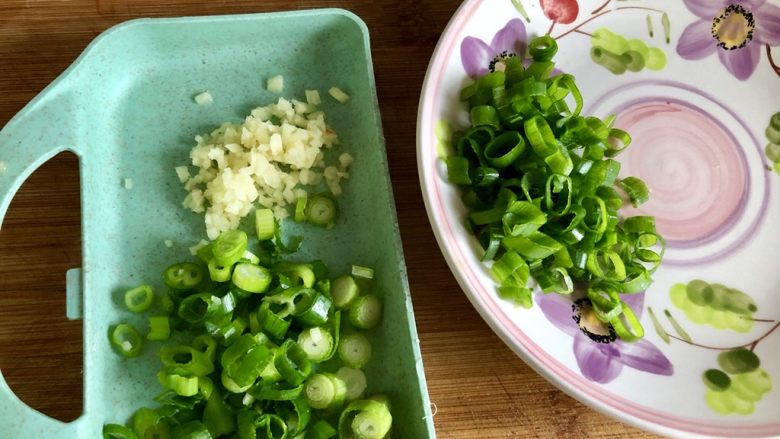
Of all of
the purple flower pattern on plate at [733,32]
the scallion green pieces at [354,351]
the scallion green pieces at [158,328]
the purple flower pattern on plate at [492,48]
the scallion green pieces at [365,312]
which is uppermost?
the purple flower pattern on plate at [733,32]

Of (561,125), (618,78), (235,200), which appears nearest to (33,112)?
(235,200)

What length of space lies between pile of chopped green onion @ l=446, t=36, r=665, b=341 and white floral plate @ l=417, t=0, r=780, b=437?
3 centimetres

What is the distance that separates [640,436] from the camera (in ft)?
4.25

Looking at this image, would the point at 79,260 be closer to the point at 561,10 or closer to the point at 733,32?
the point at 561,10

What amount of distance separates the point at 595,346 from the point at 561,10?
693 millimetres

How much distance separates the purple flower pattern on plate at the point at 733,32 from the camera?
1.44m

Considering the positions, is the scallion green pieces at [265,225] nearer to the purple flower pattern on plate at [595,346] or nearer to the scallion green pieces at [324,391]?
the scallion green pieces at [324,391]

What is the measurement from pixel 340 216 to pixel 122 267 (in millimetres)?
431

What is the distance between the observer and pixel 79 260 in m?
1.31

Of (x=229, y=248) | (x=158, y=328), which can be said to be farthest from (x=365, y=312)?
(x=158, y=328)

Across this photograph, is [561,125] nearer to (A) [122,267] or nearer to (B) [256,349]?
(B) [256,349]

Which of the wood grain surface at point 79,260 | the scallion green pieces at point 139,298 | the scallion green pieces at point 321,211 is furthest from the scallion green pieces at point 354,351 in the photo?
the scallion green pieces at point 139,298

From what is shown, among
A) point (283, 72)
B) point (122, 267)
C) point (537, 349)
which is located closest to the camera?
point (537, 349)

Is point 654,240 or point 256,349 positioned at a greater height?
point 654,240
